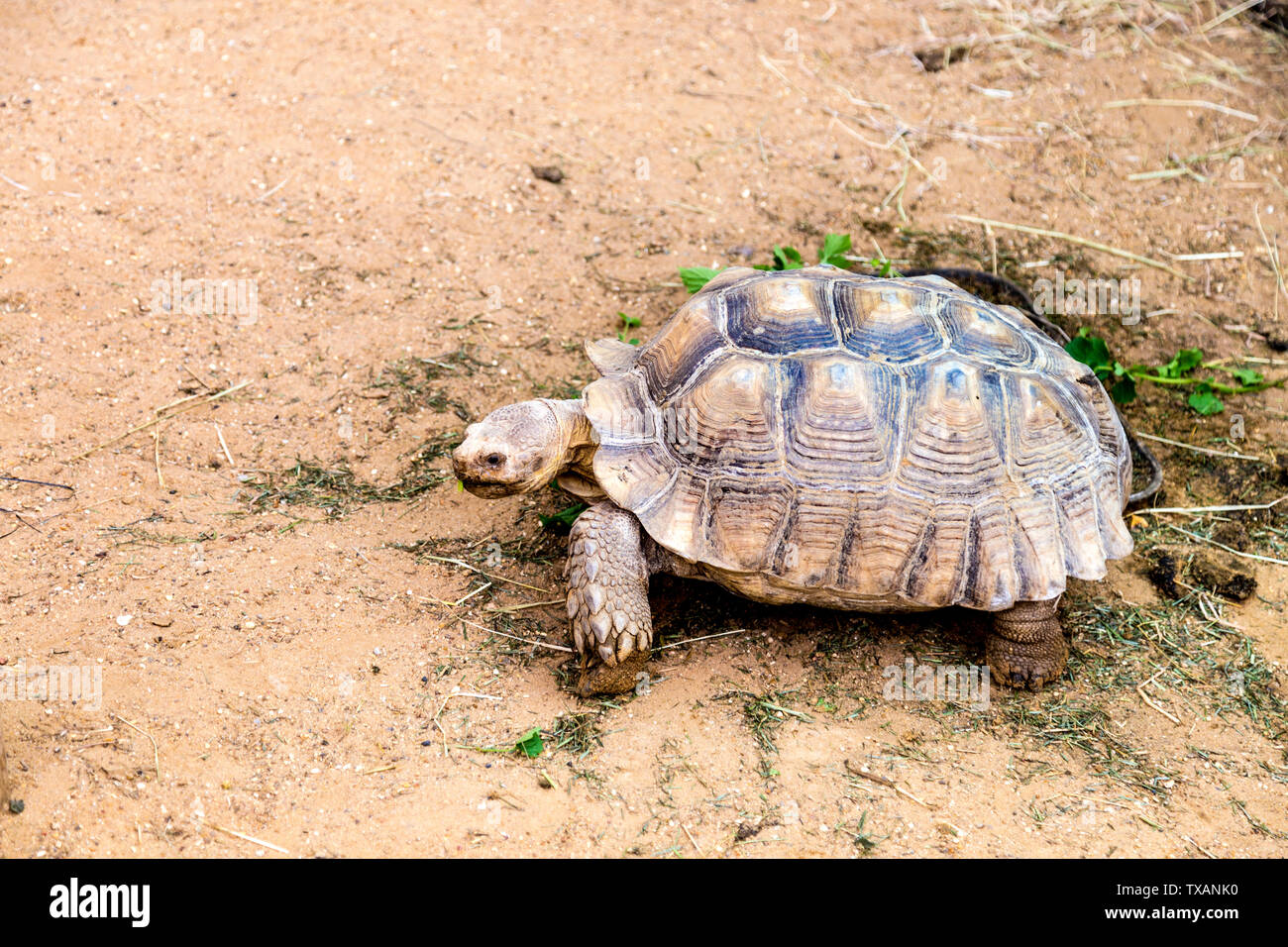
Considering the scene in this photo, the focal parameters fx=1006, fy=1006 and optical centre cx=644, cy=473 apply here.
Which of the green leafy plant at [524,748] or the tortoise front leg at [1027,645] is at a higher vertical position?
the tortoise front leg at [1027,645]

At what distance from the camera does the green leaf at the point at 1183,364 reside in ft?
17.9

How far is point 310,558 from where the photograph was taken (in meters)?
4.05

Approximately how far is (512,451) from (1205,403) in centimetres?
383

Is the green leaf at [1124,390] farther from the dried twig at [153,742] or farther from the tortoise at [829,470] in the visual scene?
the dried twig at [153,742]

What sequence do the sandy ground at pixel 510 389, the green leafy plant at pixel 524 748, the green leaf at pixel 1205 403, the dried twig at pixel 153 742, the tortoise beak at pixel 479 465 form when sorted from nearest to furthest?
the dried twig at pixel 153 742 → the sandy ground at pixel 510 389 → the green leafy plant at pixel 524 748 → the tortoise beak at pixel 479 465 → the green leaf at pixel 1205 403

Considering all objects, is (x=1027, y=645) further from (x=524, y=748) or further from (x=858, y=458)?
(x=524, y=748)

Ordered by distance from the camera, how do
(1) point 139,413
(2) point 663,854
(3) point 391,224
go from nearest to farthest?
(2) point 663,854
(1) point 139,413
(3) point 391,224

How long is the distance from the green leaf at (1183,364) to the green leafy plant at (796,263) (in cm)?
157

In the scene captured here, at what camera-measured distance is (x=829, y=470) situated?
3732 mm

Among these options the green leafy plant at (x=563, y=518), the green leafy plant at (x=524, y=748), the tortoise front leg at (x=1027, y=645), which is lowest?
the green leafy plant at (x=524, y=748)

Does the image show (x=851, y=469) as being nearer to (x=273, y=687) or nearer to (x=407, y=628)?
(x=407, y=628)

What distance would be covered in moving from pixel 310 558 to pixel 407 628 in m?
0.54

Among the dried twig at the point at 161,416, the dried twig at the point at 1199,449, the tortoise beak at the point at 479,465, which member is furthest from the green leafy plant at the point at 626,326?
the dried twig at the point at 1199,449

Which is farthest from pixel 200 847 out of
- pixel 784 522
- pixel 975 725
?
pixel 975 725
